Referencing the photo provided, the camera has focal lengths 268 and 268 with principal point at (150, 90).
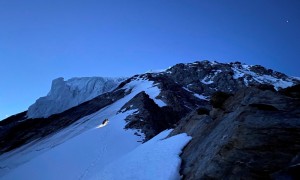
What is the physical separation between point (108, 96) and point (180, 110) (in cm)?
3170

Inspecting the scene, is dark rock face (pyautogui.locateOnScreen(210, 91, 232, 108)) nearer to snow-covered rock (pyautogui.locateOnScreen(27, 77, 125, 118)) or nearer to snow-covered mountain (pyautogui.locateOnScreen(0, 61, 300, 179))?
snow-covered mountain (pyautogui.locateOnScreen(0, 61, 300, 179))

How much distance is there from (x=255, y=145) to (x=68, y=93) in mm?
108518

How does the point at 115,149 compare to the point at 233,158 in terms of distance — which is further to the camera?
the point at 115,149

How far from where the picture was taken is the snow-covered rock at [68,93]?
105 m

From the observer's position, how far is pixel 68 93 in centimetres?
11281

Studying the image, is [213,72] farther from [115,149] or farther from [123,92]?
[115,149]

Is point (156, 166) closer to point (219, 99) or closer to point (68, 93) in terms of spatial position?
point (219, 99)

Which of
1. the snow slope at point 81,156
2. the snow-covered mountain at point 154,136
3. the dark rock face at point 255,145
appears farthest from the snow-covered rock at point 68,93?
the dark rock face at point 255,145

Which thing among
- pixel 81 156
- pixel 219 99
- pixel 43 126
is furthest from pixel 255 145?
pixel 43 126

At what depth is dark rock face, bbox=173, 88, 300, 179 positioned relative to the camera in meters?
10.4

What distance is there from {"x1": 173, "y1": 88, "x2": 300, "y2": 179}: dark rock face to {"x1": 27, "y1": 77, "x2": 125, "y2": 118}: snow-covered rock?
320 feet

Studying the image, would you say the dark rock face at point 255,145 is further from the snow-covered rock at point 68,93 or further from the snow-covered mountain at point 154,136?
the snow-covered rock at point 68,93

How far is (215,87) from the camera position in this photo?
4227 inches

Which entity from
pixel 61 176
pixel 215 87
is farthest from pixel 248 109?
pixel 215 87
